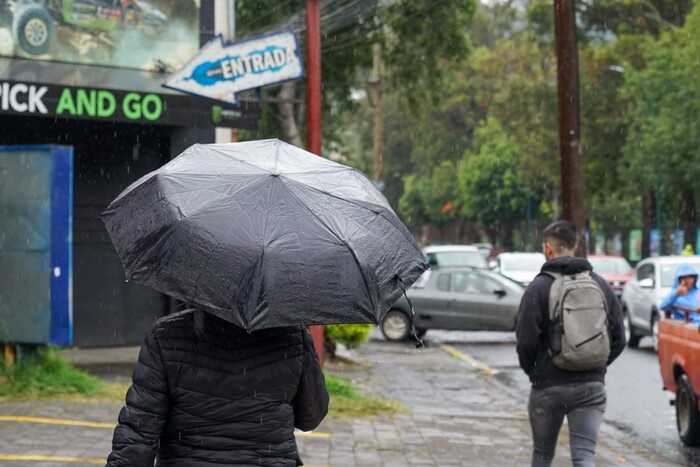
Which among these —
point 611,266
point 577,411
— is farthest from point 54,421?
point 611,266

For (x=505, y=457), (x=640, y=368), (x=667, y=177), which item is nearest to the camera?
(x=505, y=457)

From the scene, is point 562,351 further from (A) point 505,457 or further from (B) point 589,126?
(B) point 589,126

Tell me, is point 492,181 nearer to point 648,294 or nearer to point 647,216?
point 647,216

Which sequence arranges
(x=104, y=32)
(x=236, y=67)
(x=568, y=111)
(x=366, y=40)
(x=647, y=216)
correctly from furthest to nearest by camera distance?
(x=647, y=216) < (x=366, y=40) < (x=104, y=32) < (x=236, y=67) < (x=568, y=111)

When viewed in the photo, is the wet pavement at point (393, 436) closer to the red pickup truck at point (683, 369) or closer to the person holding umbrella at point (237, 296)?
the red pickup truck at point (683, 369)

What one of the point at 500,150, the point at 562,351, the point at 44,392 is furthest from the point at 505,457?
the point at 500,150

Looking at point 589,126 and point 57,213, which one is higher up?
point 589,126

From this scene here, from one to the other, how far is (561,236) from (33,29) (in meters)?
8.53

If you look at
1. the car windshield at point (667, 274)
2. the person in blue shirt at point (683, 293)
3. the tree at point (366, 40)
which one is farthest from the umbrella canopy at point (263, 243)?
the tree at point (366, 40)

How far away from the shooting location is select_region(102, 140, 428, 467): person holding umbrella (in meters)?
3.76

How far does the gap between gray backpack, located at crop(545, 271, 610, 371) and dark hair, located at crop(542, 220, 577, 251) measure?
0.20 meters

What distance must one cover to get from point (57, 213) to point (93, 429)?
241cm

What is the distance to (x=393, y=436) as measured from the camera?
9977 mm

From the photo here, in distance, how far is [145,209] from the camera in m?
4.00
